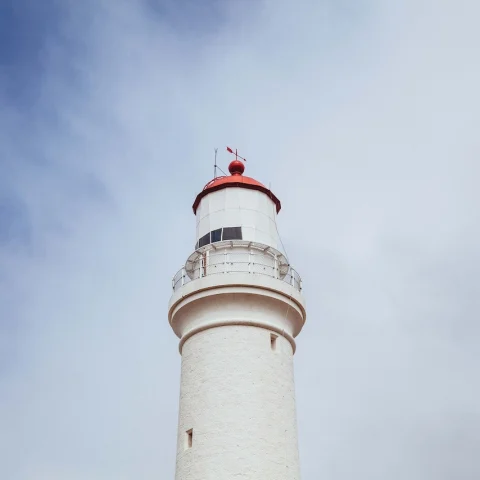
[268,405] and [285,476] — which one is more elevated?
[268,405]

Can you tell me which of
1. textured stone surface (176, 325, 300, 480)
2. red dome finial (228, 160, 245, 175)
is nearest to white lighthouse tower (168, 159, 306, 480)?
textured stone surface (176, 325, 300, 480)

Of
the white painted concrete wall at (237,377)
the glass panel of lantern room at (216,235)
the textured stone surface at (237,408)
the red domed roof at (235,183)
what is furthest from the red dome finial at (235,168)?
the textured stone surface at (237,408)

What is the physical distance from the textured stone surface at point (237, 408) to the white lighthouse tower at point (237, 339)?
0.07 ft

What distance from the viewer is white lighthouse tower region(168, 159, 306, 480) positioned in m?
15.0

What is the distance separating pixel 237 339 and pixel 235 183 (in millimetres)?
4310

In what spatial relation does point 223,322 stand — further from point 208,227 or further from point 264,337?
point 208,227

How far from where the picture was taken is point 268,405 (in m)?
15.5

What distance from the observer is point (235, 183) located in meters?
18.3

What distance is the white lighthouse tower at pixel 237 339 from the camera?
49.1ft

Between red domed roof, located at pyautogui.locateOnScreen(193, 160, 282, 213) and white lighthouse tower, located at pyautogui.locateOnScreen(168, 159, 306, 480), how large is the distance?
3 centimetres

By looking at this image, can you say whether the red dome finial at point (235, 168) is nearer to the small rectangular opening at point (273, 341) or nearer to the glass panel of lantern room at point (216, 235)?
the glass panel of lantern room at point (216, 235)

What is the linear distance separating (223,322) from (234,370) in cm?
119

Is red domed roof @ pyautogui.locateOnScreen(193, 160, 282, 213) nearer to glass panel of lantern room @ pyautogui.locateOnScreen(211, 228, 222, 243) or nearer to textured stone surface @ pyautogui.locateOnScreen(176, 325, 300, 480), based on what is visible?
glass panel of lantern room @ pyautogui.locateOnScreen(211, 228, 222, 243)
